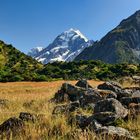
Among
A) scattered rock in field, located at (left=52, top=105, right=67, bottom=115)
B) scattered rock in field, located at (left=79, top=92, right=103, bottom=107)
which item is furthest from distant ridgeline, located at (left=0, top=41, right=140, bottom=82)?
scattered rock in field, located at (left=52, top=105, right=67, bottom=115)

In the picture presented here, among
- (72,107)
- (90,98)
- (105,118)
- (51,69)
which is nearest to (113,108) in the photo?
(105,118)

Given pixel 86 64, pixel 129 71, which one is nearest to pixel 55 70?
pixel 86 64

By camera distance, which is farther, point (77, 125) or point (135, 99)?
point (135, 99)

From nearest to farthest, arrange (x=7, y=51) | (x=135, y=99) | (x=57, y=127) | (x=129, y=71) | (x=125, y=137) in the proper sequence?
1. (x=125, y=137)
2. (x=57, y=127)
3. (x=135, y=99)
4. (x=129, y=71)
5. (x=7, y=51)

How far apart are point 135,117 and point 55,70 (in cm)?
5955

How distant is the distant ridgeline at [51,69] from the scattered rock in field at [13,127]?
149 ft

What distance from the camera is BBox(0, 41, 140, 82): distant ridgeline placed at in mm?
61156

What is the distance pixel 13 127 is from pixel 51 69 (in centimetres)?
6024

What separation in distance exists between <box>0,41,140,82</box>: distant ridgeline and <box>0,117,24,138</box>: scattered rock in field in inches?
1793

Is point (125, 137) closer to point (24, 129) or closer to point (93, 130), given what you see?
point (93, 130)

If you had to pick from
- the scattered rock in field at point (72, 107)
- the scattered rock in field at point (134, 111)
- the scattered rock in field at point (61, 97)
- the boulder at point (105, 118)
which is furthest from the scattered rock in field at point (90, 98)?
the boulder at point (105, 118)

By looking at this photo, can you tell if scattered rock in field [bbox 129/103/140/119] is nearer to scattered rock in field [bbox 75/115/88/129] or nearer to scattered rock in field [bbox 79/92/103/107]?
scattered rock in field [bbox 75/115/88/129]

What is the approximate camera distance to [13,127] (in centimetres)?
1187

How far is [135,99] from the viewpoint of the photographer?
1569 cm
